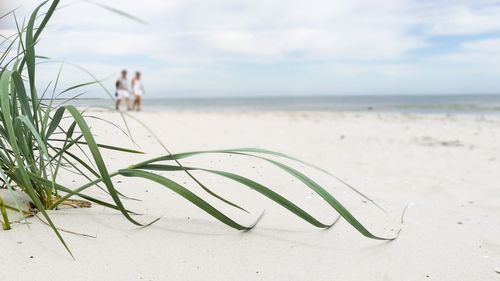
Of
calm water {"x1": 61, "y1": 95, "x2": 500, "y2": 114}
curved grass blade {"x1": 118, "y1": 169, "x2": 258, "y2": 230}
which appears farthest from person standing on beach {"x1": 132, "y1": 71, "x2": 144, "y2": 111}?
curved grass blade {"x1": 118, "y1": 169, "x2": 258, "y2": 230}

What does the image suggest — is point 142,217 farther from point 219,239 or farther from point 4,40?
point 4,40

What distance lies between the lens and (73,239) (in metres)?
1.23

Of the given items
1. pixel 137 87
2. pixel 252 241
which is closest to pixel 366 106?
pixel 137 87

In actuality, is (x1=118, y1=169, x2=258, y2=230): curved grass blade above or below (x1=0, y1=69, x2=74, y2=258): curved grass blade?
Answer: below

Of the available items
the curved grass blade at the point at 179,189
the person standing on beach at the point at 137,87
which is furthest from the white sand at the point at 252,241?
the person standing on beach at the point at 137,87

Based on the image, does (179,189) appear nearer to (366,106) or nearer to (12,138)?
(12,138)

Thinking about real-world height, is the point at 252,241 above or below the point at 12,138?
below

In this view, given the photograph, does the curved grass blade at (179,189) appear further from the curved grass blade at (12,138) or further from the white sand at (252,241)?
the curved grass blade at (12,138)

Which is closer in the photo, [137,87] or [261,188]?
[261,188]

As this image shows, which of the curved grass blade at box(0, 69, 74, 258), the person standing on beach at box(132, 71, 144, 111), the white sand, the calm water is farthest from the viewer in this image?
the calm water

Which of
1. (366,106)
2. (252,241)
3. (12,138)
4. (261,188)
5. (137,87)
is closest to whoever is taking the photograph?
(12,138)

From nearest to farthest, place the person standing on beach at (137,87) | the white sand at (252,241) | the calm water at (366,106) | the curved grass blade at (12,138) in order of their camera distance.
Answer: the curved grass blade at (12,138) < the white sand at (252,241) < the person standing on beach at (137,87) < the calm water at (366,106)

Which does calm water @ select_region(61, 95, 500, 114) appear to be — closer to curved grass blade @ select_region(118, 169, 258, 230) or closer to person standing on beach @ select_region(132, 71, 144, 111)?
curved grass blade @ select_region(118, 169, 258, 230)

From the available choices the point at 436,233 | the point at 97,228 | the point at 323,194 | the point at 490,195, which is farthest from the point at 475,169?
the point at 97,228
